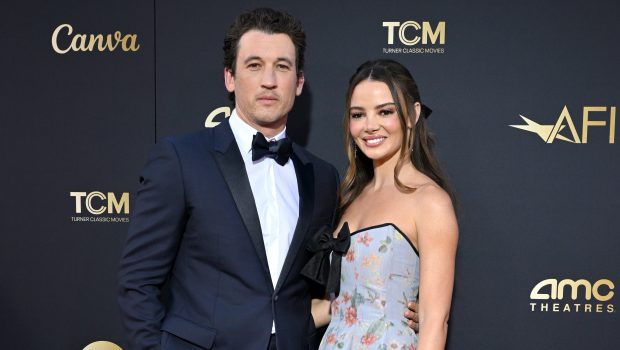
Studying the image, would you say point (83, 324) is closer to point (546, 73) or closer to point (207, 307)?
point (207, 307)

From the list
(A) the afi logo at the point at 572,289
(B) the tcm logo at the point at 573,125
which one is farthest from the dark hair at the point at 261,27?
(A) the afi logo at the point at 572,289

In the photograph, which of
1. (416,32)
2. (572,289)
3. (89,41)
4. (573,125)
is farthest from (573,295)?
(89,41)

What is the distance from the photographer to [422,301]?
1.53 m

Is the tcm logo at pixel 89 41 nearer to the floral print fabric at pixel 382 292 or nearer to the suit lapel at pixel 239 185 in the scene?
the suit lapel at pixel 239 185

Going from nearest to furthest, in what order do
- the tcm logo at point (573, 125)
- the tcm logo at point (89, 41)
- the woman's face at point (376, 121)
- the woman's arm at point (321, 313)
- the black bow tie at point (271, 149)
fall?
the black bow tie at point (271, 149) → the woman's face at point (376, 121) → the woman's arm at point (321, 313) → the tcm logo at point (573, 125) → the tcm logo at point (89, 41)

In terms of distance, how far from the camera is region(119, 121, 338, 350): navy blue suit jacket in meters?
1.42

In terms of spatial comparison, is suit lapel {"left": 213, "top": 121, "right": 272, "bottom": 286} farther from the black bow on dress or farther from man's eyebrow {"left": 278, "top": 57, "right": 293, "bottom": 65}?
man's eyebrow {"left": 278, "top": 57, "right": 293, "bottom": 65}

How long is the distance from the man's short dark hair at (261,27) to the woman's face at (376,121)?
9.7 inches

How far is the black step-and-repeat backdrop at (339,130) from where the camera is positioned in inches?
82.5

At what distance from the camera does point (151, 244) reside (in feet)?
4.71

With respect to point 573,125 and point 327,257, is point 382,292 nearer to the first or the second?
point 327,257

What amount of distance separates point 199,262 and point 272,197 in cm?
29

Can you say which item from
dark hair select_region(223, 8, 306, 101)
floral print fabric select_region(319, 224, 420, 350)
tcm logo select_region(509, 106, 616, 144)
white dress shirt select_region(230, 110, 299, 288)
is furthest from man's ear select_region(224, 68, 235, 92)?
tcm logo select_region(509, 106, 616, 144)

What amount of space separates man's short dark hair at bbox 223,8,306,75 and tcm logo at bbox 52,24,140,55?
777 mm
